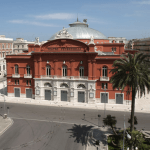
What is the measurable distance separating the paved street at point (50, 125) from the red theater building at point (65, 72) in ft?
17.0

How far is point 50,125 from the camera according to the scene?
1320 inches

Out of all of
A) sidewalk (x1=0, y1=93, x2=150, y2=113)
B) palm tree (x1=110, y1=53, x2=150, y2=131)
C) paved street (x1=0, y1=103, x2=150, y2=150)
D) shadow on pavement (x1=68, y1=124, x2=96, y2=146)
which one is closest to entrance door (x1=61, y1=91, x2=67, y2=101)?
sidewalk (x1=0, y1=93, x2=150, y2=113)

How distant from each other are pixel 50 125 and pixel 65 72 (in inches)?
670

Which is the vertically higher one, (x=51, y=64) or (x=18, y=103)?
(x=51, y=64)

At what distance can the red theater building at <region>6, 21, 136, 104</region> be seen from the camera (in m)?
45.5

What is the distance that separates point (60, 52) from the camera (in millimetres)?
46250

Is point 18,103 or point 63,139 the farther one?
point 18,103

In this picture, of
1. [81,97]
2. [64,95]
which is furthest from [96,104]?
[64,95]

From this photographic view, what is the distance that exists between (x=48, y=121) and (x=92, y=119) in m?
8.33

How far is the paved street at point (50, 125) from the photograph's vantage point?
1075 inches

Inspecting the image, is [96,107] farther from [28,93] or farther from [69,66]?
[28,93]

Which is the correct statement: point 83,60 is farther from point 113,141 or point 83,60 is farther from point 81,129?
point 113,141

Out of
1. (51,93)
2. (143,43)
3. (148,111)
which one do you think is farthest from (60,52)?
(143,43)

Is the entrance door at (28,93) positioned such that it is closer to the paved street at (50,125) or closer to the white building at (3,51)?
the paved street at (50,125)
